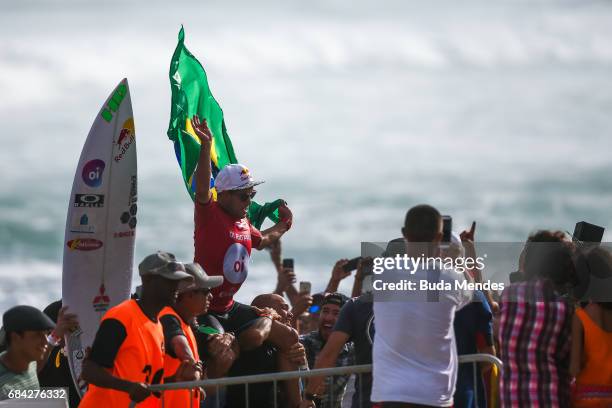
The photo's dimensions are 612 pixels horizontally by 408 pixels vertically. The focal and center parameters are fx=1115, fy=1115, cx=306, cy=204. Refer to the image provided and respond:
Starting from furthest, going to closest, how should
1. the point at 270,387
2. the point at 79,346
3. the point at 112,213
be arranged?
the point at 112,213 < the point at 79,346 < the point at 270,387

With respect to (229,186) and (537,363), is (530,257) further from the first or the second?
(229,186)

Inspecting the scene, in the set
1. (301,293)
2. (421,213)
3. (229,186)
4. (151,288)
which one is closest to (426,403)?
(421,213)

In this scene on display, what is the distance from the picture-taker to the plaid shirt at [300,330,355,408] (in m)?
8.41

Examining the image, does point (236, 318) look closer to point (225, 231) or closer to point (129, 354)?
point (225, 231)

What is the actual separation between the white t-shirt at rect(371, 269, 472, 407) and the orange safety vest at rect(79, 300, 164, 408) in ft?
4.73

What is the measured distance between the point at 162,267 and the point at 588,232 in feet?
10.6

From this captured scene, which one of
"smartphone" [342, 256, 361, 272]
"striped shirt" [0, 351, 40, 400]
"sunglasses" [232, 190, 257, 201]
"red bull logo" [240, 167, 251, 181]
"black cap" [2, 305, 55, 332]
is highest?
"red bull logo" [240, 167, 251, 181]

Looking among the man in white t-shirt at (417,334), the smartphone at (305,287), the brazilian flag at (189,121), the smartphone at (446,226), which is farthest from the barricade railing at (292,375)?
the smartphone at (305,287)

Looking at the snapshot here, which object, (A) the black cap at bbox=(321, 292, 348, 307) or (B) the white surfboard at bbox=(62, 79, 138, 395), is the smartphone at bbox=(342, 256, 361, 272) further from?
(B) the white surfboard at bbox=(62, 79, 138, 395)

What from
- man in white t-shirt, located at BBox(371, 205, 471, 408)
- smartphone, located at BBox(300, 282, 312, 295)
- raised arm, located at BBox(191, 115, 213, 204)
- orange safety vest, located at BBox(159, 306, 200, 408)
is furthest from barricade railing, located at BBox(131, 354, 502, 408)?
smartphone, located at BBox(300, 282, 312, 295)

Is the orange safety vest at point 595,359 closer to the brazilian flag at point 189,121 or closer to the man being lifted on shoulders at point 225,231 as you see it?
the man being lifted on shoulders at point 225,231

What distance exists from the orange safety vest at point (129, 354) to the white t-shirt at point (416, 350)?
144 centimetres

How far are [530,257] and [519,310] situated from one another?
0.33 metres

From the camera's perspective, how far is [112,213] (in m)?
9.72
